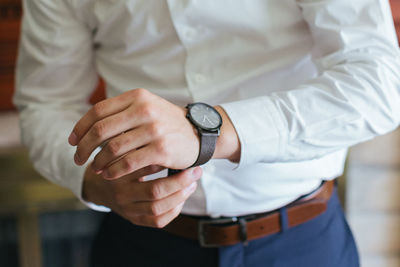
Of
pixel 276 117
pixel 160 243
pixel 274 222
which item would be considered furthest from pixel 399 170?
pixel 276 117

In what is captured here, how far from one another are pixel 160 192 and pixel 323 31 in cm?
36

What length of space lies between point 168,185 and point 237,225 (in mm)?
279

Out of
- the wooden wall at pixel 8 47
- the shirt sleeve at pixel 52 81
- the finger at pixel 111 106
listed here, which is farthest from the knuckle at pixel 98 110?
the wooden wall at pixel 8 47

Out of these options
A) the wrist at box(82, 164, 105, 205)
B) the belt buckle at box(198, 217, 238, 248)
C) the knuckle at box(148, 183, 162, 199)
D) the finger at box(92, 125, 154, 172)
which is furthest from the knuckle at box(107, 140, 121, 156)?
the belt buckle at box(198, 217, 238, 248)

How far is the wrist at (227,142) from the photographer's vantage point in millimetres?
635

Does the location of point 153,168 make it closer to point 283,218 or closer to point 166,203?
point 166,203

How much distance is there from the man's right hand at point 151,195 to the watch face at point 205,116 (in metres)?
0.07

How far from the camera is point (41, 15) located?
101 cm

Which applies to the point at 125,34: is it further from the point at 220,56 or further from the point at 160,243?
the point at 160,243

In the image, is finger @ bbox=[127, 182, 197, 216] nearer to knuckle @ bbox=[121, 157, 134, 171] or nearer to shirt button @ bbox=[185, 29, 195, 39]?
knuckle @ bbox=[121, 157, 134, 171]

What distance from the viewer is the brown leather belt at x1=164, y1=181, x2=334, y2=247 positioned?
0.88 m

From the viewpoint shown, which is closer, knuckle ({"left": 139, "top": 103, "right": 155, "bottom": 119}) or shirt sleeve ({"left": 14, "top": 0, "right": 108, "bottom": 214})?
knuckle ({"left": 139, "top": 103, "right": 155, "bottom": 119})

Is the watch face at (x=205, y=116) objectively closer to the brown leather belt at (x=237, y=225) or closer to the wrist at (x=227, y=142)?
the wrist at (x=227, y=142)

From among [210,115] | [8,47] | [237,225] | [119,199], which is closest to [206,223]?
[237,225]
